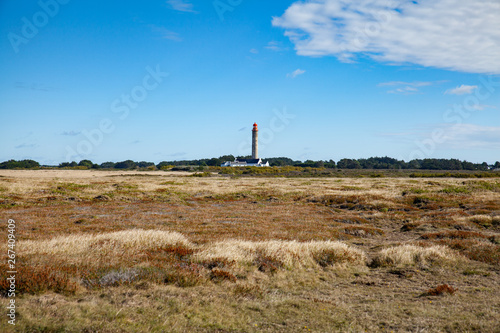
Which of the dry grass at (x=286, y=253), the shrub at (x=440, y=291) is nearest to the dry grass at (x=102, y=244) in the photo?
the dry grass at (x=286, y=253)

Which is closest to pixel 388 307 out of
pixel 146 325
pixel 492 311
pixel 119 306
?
pixel 492 311

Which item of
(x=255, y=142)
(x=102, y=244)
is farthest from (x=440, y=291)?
(x=255, y=142)

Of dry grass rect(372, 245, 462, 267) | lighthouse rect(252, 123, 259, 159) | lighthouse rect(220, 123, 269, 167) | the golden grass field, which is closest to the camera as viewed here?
the golden grass field

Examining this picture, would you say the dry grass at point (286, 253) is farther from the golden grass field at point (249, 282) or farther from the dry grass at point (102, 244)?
the dry grass at point (102, 244)

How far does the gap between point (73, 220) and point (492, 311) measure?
23.9 metres

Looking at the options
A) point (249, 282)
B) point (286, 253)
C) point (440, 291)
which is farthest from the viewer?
point (286, 253)

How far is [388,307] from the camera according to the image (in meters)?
9.21

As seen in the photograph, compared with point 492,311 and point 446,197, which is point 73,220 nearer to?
point 492,311

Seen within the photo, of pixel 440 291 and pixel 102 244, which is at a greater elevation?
pixel 102 244

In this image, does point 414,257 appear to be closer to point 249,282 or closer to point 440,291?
point 440,291

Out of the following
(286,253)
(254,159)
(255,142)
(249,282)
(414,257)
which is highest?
(255,142)

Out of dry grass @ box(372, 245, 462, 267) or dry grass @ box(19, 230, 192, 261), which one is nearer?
dry grass @ box(19, 230, 192, 261)

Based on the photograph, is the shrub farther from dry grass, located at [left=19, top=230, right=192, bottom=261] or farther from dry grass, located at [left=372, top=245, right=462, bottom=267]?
dry grass, located at [left=19, top=230, right=192, bottom=261]

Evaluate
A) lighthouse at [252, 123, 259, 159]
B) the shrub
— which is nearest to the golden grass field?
the shrub
